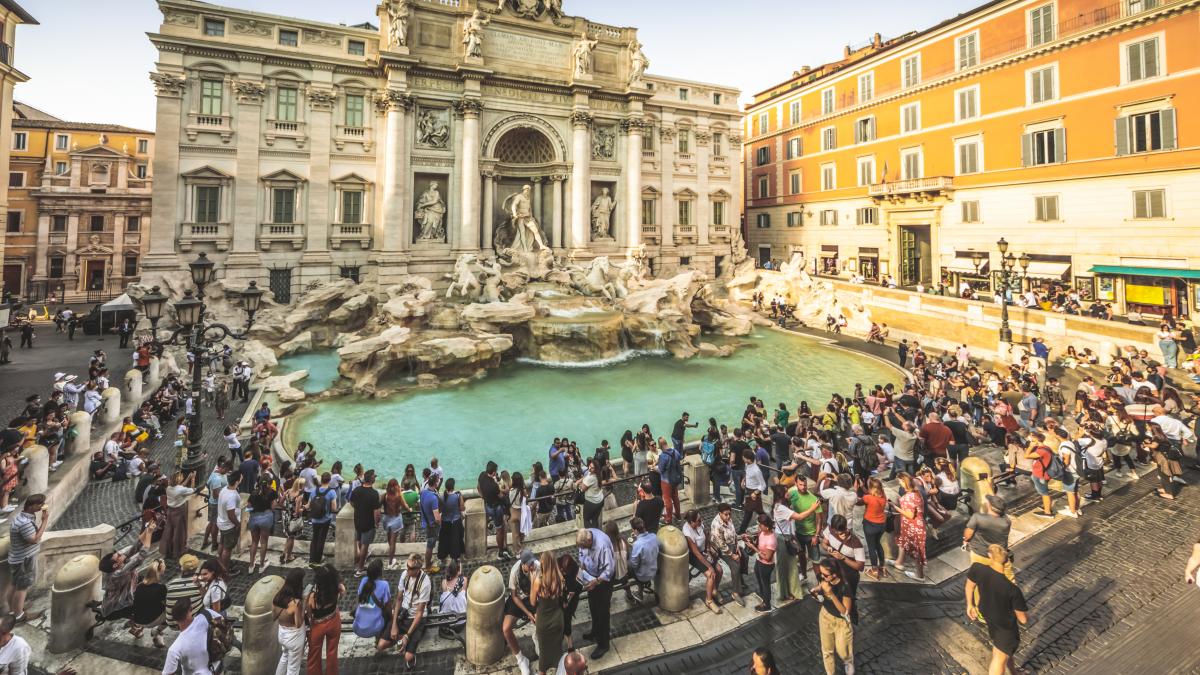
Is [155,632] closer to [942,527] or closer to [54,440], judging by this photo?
[54,440]

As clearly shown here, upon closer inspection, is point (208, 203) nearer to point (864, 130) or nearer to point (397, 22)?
point (397, 22)

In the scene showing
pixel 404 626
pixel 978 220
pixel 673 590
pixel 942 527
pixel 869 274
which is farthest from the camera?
pixel 869 274

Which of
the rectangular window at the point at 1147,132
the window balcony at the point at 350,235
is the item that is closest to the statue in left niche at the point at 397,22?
the window balcony at the point at 350,235

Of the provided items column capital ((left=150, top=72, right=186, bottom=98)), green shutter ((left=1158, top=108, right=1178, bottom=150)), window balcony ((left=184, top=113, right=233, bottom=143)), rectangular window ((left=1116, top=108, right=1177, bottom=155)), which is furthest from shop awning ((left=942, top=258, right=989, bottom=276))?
column capital ((left=150, top=72, right=186, bottom=98))

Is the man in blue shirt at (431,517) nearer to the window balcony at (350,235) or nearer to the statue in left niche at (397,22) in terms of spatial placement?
the window balcony at (350,235)

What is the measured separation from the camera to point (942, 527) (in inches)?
286

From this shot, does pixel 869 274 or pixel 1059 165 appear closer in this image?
pixel 1059 165

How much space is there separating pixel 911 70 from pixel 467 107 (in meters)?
23.4

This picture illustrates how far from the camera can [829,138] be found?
108 feet

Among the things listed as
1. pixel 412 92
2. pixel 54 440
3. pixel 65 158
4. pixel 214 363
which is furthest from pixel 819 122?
pixel 65 158

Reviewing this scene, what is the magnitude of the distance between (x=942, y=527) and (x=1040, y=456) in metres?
1.96

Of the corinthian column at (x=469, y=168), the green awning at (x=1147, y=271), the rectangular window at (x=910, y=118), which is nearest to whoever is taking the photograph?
the green awning at (x=1147, y=271)

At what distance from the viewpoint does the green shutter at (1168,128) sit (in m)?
18.5

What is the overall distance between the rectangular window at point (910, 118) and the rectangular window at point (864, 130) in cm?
182
